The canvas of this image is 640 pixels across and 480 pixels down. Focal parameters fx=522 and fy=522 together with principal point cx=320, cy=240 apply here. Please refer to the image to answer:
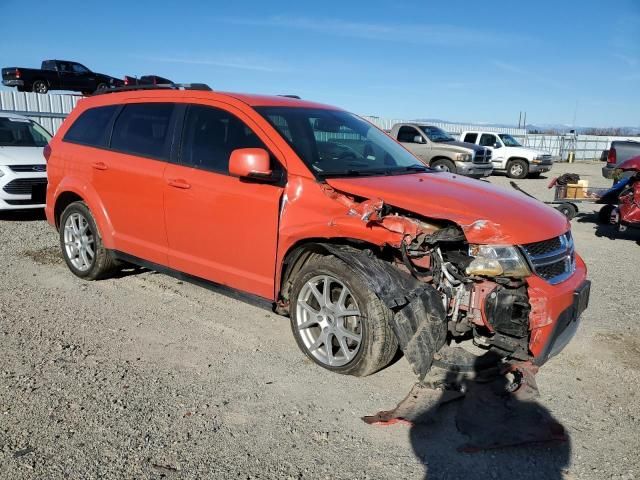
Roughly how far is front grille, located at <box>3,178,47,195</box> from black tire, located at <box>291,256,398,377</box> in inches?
265

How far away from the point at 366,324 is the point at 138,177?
8.34 ft

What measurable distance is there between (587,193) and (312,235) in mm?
7798

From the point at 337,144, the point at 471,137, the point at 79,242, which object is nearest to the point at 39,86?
the point at 471,137

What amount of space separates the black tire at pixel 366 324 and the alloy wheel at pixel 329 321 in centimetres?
5

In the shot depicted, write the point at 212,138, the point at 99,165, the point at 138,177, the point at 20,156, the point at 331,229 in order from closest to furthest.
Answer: the point at 331,229 < the point at 212,138 < the point at 138,177 < the point at 99,165 < the point at 20,156

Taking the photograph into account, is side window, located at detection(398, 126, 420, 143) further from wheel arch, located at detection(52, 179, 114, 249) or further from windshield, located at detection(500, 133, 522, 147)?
wheel arch, located at detection(52, 179, 114, 249)

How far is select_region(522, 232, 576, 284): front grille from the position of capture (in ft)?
10.5

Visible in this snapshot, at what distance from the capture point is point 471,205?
11.0ft

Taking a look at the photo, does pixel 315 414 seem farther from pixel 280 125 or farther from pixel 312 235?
pixel 280 125

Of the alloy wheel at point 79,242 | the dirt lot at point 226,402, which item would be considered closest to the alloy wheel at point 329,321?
the dirt lot at point 226,402

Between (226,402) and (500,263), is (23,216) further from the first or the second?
(500,263)

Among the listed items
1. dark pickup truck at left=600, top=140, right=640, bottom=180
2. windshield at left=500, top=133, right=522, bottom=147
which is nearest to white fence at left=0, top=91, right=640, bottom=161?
windshield at left=500, top=133, right=522, bottom=147

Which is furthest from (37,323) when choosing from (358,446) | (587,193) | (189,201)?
(587,193)

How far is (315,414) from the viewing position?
3141 millimetres
